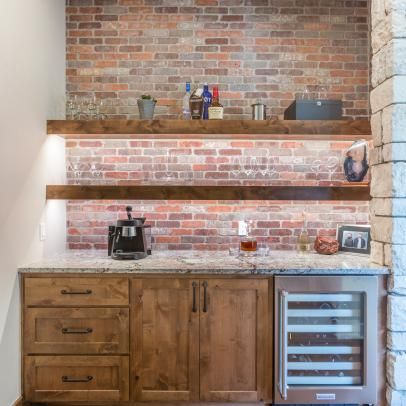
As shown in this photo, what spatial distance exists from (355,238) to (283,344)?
1.04 m

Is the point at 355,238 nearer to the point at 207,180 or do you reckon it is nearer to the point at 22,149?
the point at 207,180

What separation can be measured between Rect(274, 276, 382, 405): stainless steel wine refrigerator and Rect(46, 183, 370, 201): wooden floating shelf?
66cm

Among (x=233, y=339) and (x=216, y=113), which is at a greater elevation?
(x=216, y=113)

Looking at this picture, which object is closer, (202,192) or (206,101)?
(202,192)

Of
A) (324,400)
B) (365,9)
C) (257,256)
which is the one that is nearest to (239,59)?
(365,9)

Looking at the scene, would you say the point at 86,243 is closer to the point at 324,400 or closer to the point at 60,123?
the point at 60,123

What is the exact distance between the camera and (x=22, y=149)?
2283mm

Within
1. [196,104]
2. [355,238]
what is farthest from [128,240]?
[355,238]

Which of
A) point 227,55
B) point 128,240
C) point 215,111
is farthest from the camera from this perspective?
point 227,55

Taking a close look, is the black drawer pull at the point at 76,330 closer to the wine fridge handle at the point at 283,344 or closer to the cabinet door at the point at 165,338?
the cabinet door at the point at 165,338

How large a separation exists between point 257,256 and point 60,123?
5.61ft

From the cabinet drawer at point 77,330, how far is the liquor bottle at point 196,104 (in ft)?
4.85

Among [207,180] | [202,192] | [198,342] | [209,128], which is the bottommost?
[198,342]

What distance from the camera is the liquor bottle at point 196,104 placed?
2754 mm
